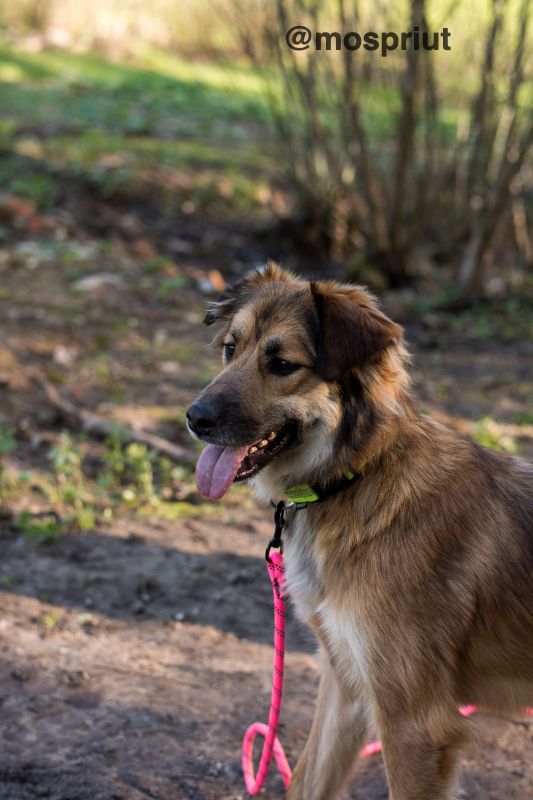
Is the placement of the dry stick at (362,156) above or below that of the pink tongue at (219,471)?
above

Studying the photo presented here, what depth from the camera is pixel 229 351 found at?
382cm

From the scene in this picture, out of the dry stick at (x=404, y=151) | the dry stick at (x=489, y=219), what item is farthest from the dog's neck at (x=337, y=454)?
the dry stick at (x=489, y=219)

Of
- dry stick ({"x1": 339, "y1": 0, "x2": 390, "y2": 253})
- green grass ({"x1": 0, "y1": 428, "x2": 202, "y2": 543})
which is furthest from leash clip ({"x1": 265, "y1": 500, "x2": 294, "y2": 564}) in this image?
dry stick ({"x1": 339, "y1": 0, "x2": 390, "y2": 253})

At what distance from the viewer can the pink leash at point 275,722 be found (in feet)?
12.2

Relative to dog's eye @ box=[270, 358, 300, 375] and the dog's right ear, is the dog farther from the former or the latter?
the dog's right ear

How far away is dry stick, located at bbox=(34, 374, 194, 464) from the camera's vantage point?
6.50 m

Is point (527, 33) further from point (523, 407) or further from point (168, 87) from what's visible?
point (168, 87)

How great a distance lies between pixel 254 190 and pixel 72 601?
8.16 m

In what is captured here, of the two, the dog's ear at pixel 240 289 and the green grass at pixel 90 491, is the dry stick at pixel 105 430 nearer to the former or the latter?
the green grass at pixel 90 491

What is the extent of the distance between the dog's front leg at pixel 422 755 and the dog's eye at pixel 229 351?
1.52m

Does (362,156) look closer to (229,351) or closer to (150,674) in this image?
(229,351)

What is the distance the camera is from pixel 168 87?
17531 mm

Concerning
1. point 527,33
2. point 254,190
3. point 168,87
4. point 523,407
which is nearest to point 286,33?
point 527,33

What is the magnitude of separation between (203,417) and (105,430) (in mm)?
3399
